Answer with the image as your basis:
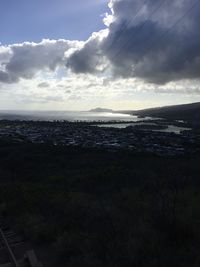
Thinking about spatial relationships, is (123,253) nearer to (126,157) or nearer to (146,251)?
(146,251)

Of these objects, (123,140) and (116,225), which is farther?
(123,140)

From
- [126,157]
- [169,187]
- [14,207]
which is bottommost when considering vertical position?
[126,157]

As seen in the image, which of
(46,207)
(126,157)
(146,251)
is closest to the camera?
(146,251)

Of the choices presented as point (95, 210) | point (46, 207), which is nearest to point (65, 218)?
point (95, 210)

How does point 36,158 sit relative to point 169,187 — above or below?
below

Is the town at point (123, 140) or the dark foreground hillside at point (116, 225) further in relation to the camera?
the town at point (123, 140)

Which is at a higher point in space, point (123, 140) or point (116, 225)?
point (116, 225)

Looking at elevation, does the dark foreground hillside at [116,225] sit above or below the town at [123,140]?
above

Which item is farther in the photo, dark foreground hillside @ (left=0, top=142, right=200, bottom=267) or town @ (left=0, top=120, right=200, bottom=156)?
town @ (left=0, top=120, right=200, bottom=156)

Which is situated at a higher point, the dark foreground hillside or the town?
the dark foreground hillside

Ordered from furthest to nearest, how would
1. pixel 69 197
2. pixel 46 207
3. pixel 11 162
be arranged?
pixel 11 162
pixel 69 197
pixel 46 207

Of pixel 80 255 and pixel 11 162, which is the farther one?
pixel 11 162
